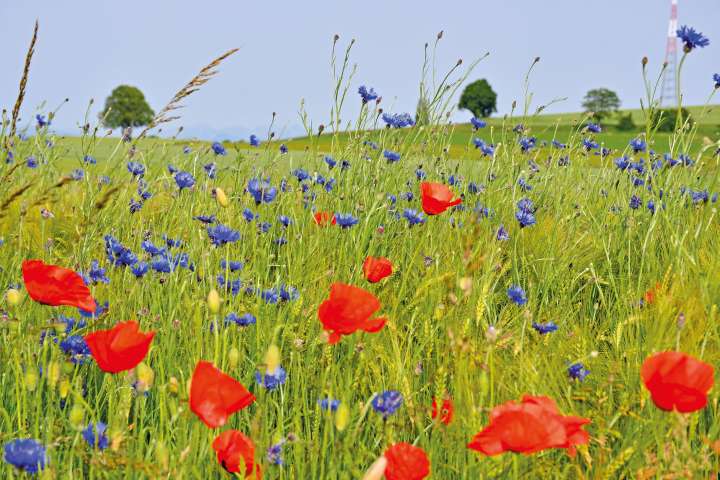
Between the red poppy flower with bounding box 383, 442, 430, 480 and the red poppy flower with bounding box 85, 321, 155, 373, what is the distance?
450mm

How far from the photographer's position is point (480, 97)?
64.5 meters

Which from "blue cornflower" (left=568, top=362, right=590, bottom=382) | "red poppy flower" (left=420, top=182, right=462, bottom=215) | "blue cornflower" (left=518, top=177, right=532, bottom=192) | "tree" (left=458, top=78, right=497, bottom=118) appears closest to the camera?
"blue cornflower" (left=568, top=362, right=590, bottom=382)

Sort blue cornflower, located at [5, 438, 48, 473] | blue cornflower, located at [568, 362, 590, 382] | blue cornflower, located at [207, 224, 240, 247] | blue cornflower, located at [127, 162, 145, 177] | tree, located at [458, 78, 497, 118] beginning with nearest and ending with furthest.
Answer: blue cornflower, located at [5, 438, 48, 473] → blue cornflower, located at [568, 362, 590, 382] → blue cornflower, located at [207, 224, 240, 247] → blue cornflower, located at [127, 162, 145, 177] → tree, located at [458, 78, 497, 118]

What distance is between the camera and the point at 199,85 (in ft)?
6.62

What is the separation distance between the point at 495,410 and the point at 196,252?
161 centimetres

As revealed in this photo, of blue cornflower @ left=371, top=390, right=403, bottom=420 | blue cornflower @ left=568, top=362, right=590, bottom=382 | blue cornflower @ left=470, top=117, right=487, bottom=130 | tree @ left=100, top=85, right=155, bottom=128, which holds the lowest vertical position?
blue cornflower @ left=568, top=362, right=590, bottom=382

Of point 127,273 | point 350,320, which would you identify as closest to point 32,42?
point 127,273

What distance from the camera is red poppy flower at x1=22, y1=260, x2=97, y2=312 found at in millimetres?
1399

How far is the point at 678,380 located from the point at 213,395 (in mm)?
741

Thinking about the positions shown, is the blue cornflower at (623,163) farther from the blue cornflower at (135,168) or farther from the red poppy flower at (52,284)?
the red poppy flower at (52,284)

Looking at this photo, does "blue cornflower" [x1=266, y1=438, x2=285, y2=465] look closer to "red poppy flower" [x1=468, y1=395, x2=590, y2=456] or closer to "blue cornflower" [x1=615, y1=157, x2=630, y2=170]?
"red poppy flower" [x1=468, y1=395, x2=590, y2=456]

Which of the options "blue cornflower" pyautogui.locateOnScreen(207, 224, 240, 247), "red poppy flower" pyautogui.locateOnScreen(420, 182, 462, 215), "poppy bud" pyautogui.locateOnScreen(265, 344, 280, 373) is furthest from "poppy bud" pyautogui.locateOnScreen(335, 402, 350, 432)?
"red poppy flower" pyautogui.locateOnScreen(420, 182, 462, 215)

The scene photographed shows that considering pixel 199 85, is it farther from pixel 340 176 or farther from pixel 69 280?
pixel 340 176

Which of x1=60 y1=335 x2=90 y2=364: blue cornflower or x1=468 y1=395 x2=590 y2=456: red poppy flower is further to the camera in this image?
x1=60 y1=335 x2=90 y2=364: blue cornflower
